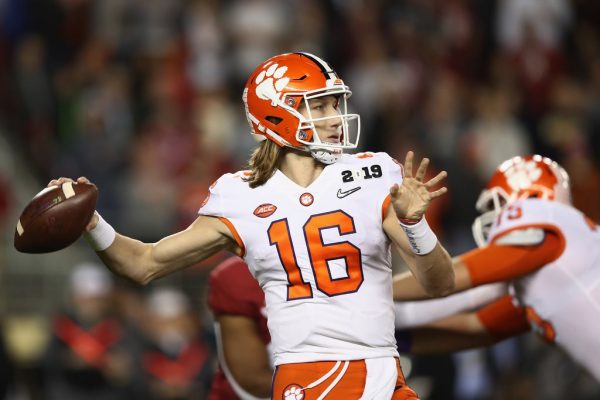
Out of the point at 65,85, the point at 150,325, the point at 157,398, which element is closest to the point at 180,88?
the point at 65,85

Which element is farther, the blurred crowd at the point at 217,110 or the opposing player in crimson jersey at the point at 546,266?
the blurred crowd at the point at 217,110

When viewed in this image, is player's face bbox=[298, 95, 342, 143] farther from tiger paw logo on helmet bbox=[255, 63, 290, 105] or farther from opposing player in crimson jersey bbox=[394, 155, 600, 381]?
opposing player in crimson jersey bbox=[394, 155, 600, 381]

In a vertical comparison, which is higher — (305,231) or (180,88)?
(305,231)

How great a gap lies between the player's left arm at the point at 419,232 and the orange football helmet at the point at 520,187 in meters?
1.29

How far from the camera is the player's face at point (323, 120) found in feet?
14.0

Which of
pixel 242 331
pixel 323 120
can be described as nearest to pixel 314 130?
pixel 323 120

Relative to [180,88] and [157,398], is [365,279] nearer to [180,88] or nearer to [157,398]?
[157,398]

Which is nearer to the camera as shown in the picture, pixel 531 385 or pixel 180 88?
pixel 531 385

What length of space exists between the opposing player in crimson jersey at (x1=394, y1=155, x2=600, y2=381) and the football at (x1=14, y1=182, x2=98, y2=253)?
1422 millimetres

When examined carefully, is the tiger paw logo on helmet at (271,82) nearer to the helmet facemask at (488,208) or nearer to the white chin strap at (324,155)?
the white chin strap at (324,155)

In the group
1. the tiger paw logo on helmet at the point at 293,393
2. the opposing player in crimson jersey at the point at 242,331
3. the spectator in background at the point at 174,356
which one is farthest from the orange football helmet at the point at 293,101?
the spectator in background at the point at 174,356

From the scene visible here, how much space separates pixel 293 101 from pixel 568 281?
1.66 meters

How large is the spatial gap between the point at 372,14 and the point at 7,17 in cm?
346

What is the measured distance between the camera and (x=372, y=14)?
37.6 feet
